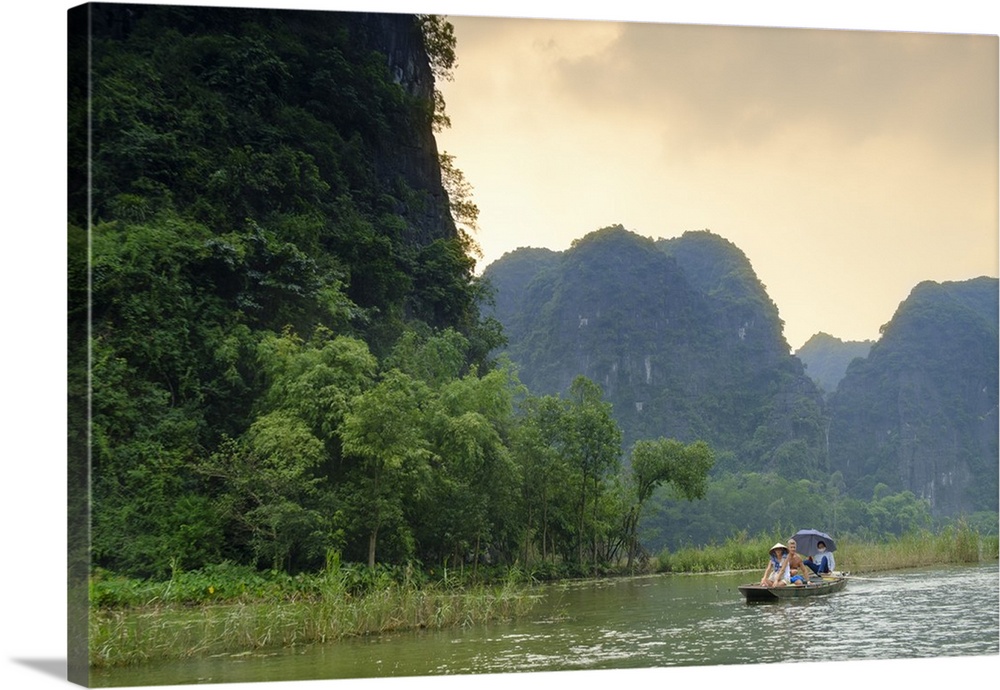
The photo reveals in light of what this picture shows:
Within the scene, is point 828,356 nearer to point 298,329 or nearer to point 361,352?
point 361,352

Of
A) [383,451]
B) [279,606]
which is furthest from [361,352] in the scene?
[279,606]

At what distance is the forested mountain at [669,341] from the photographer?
491 inches

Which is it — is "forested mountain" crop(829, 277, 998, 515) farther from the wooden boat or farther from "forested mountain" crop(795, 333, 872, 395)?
the wooden boat

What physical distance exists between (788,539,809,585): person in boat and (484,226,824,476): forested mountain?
3.08 ft

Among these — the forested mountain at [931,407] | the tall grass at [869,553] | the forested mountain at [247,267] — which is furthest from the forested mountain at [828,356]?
the forested mountain at [247,267]

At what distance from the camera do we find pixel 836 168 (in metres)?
12.0

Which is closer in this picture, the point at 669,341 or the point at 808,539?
the point at 808,539

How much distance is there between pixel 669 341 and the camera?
13.4m

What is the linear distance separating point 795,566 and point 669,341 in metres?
2.36

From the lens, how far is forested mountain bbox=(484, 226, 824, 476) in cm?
1247

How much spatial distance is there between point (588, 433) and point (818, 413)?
10.3ft

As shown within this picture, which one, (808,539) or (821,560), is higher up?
(808,539)

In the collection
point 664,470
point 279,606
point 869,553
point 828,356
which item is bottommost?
point 279,606

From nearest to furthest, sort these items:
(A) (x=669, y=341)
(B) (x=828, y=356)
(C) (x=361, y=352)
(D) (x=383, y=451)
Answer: (D) (x=383, y=451) < (C) (x=361, y=352) < (A) (x=669, y=341) < (B) (x=828, y=356)
